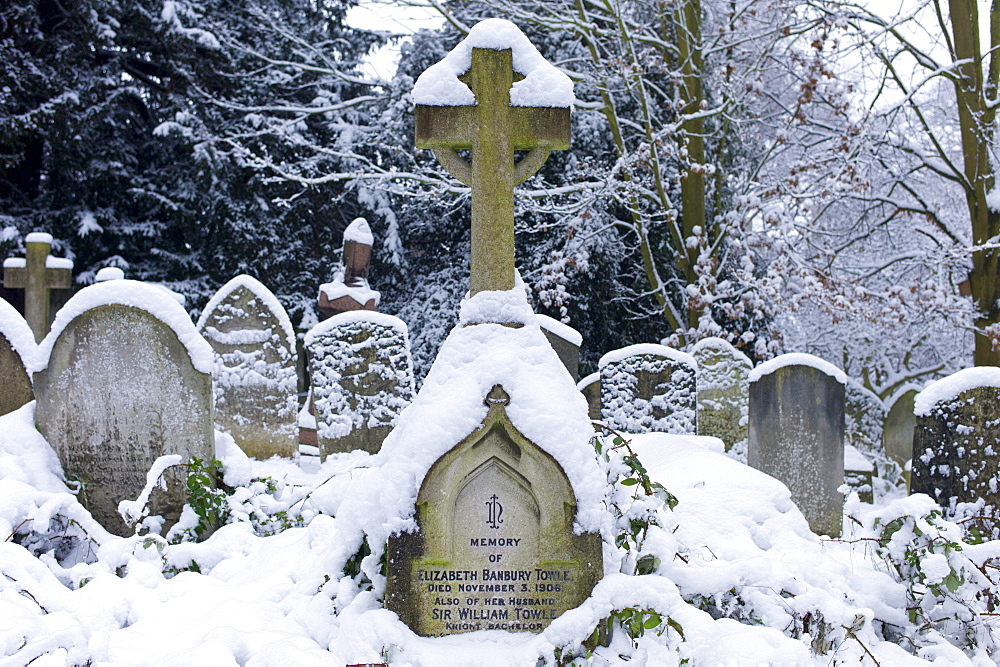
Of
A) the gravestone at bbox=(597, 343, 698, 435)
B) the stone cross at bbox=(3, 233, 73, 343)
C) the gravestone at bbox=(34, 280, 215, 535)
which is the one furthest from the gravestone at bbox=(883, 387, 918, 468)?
the stone cross at bbox=(3, 233, 73, 343)

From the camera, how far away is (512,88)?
324cm

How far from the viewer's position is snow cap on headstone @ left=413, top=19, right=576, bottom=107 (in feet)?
10.5

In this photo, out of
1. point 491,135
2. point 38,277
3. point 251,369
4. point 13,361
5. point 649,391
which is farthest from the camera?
point 38,277

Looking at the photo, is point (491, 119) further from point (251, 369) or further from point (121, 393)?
point (251, 369)

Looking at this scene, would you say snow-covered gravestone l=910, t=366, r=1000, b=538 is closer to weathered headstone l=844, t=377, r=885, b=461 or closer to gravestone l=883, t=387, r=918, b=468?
weathered headstone l=844, t=377, r=885, b=461

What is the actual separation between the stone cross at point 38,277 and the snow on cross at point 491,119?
8.20m

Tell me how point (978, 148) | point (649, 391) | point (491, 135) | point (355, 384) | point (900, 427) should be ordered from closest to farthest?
point (491, 135), point (355, 384), point (649, 391), point (978, 148), point (900, 427)

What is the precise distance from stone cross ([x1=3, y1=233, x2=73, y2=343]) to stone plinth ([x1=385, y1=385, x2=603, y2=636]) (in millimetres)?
8453

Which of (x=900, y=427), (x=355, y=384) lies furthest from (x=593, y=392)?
(x=900, y=427)

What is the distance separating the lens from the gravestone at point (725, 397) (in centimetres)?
839

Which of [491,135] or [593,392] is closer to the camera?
[491,135]

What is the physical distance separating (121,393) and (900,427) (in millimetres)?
9369

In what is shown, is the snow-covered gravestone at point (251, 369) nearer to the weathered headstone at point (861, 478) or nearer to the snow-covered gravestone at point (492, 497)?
the snow-covered gravestone at point (492, 497)

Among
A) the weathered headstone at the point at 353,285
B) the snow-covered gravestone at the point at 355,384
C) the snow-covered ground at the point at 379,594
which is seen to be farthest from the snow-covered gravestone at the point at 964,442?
the weathered headstone at the point at 353,285
